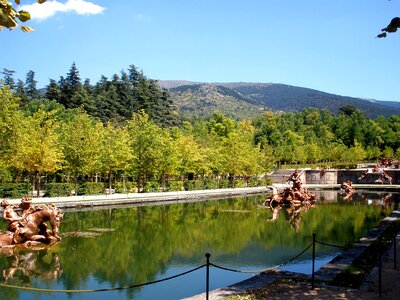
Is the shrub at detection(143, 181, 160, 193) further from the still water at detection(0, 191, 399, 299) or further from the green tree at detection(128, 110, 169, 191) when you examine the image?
the still water at detection(0, 191, 399, 299)

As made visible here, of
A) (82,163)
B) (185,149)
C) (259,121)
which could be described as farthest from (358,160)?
(82,163)

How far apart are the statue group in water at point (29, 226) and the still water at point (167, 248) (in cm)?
78

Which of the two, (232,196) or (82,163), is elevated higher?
(82,163)

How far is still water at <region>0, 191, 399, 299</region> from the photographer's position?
38.8 ft

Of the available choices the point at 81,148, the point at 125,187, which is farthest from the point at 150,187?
the point at 81,148

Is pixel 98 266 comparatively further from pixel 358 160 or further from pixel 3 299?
pixel 358 160

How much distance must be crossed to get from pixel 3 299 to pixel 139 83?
73.1m

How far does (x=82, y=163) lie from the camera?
111 feet

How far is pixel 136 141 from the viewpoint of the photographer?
39219 mm

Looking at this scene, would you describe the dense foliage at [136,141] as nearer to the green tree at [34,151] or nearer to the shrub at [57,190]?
the green tree at [34,151]

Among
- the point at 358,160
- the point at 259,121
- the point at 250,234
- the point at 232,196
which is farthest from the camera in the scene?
the point at 259,121

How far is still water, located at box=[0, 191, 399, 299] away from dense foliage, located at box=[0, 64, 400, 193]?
322 inches

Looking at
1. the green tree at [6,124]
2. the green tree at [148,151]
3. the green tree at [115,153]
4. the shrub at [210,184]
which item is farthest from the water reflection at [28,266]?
the shrub at [210,184]

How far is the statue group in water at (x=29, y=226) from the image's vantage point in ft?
52.6
